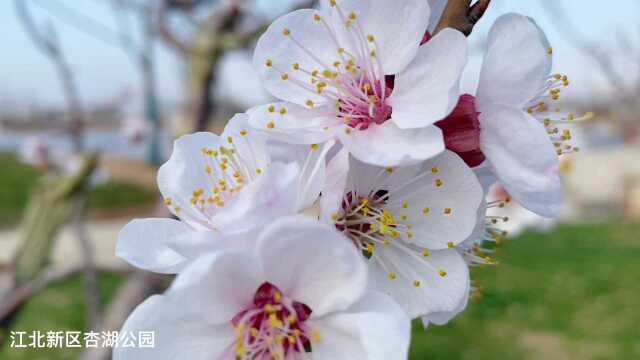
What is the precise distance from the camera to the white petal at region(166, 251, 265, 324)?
0.41 meters

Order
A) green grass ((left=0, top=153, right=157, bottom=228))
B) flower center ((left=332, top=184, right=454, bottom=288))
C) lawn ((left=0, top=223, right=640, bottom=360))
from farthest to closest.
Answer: green grass ((left=0, top=153, right=157, bottom=228)), lawn ((left=0, top=223, right=640, bottom=360)), flower center ((left=332, top=184, right=454, bottom=288))

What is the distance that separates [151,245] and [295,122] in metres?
0.14

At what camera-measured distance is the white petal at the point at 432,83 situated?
470 millimetres

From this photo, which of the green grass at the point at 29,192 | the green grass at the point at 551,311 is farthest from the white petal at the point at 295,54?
the green grass at the point at 29,192

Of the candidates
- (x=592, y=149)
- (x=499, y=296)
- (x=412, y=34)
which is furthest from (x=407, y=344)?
(x=592, y=149)

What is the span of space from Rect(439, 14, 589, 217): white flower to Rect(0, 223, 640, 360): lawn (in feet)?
6.33

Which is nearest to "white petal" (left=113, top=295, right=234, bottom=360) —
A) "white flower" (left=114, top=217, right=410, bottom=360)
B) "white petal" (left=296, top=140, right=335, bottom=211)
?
"white flower" (left=114, top=217, right=410, bottom=360)

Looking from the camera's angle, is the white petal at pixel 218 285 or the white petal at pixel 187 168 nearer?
the white petal at pixel 218 285

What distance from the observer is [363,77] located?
56 centimetres

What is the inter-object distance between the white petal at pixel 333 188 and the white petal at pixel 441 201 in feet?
0.23

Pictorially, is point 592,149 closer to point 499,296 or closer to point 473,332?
point 499,296

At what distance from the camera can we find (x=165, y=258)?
49cm

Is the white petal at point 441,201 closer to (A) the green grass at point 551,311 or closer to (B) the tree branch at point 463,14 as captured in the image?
(B) the tree branch at point 463,14

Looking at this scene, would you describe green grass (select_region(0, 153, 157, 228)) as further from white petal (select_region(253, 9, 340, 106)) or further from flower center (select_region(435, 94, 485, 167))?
flower center (select_region(435, 94, 485, 167))
